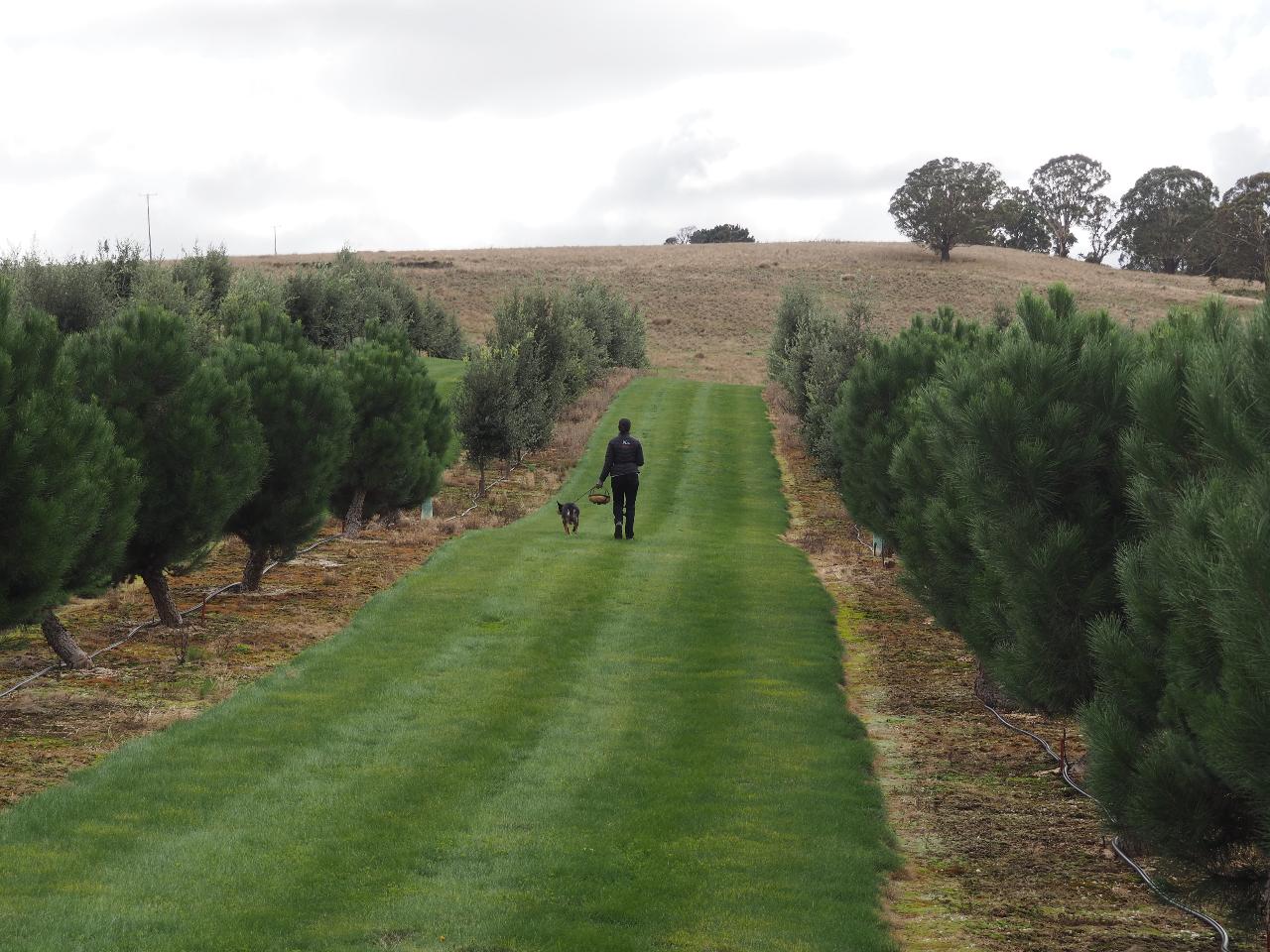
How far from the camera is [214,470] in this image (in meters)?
15.4

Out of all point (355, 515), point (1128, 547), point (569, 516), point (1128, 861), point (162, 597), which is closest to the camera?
point (1128, 547)

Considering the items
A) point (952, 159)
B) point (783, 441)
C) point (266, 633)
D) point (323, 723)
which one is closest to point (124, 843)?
point (323, 723)

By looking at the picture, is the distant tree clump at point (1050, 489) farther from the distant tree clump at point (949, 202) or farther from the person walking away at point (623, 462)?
the distant tree clump at point (949, 202)

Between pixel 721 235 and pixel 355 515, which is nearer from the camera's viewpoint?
pixel 355 515

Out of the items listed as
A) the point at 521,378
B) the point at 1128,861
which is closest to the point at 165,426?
the point at 1128,861

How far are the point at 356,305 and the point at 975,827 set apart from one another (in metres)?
44.0

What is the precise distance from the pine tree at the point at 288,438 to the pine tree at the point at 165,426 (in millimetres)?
1960

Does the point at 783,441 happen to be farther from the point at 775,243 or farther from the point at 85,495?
the point at 775,243

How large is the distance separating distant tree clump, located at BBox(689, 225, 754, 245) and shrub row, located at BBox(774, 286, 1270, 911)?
450 feet

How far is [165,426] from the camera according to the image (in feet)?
49.9

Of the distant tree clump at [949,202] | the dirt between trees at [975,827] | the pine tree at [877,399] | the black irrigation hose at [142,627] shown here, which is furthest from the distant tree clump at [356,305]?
the distant tree clump at [949,202]

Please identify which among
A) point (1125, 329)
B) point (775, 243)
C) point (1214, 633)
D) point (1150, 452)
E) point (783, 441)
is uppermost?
point (775, 243)

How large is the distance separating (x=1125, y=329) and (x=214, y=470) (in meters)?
10.7

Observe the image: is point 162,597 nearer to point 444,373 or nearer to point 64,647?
point 64,647
